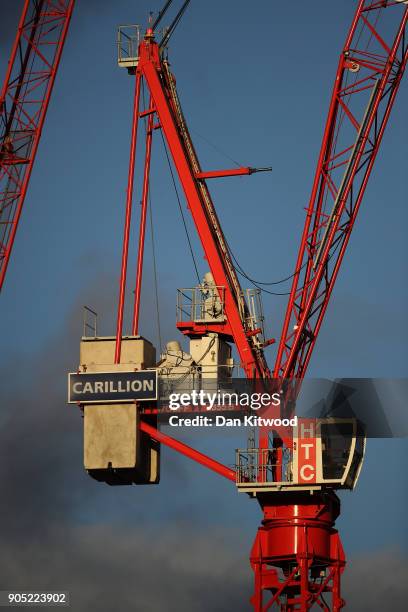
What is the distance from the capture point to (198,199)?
120625 mm

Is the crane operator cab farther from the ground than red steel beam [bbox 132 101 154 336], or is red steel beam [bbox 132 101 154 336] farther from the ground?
red steel beam [bbox 132 101 154 336]

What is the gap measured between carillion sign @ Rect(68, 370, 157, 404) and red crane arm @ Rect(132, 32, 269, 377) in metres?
6.03

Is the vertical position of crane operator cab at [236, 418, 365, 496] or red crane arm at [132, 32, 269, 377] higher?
red crane arm at [132, 32, 269, 377]

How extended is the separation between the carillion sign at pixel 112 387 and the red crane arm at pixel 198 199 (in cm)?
603


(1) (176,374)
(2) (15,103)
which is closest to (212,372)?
(1) (176,374)

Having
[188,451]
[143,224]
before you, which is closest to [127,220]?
[143,224]

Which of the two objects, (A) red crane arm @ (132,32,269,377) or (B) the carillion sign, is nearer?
(B) the carillion sign

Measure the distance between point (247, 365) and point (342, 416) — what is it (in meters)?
6.53

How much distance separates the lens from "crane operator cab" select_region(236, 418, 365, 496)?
369 feet

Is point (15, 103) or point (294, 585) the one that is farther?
point (15, 103)

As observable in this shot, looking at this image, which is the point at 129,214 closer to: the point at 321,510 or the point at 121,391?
the point at 121,391

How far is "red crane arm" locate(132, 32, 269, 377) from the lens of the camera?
118 m

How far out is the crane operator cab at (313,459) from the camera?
113 meters

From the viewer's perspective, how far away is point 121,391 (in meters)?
116
